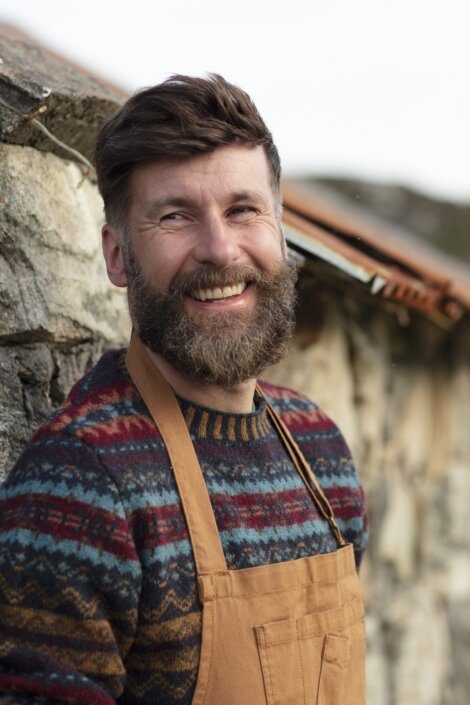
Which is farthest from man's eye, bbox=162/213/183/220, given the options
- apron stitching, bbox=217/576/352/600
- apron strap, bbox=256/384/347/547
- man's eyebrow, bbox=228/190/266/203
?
apron stitching, bbox=217/576/352/600

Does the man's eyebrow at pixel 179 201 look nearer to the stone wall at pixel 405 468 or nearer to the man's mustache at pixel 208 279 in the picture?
the man's mustache at pixel 208 279

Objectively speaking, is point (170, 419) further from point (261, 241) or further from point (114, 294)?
point (114, 294)

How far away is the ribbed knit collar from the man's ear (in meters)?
0.31

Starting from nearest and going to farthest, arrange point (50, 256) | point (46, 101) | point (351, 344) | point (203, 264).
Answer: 1. point (203, 264)
2. point (46, 101)
3. point (50, 256)
4. point (351, 344)

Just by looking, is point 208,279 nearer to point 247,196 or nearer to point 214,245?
point 214,245

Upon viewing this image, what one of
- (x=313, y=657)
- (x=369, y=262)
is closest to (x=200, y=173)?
(x=313, y=657)

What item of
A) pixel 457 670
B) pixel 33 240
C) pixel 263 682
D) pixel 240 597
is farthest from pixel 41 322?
pixel 457 670

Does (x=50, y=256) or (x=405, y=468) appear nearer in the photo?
(x=50, y=256)

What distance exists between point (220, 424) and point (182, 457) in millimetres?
160

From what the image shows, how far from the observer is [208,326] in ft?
5.92

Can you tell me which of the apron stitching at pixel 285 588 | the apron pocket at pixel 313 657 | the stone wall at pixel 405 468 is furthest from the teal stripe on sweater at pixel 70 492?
the stone wall at pixel 405 468

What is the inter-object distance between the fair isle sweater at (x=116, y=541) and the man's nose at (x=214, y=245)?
0.95 feet

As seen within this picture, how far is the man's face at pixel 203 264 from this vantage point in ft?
5.82

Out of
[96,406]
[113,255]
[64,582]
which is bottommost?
[64,582]
